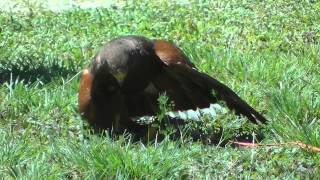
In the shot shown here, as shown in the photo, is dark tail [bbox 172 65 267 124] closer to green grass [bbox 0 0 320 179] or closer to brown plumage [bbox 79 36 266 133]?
brown plumage [bbox 79 36 266 133]

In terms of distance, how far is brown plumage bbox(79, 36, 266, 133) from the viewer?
19.1 feet

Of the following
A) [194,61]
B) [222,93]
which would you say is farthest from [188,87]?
[194,61]

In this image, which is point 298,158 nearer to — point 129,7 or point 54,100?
point 54,100

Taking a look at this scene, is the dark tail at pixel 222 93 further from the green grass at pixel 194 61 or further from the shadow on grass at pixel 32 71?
the shadow on grass at pixel 32 71

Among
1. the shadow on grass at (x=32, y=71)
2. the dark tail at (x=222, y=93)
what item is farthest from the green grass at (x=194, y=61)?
the dark tail at (x=222, y=93)

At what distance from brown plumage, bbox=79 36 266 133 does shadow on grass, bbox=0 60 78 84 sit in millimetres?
1039

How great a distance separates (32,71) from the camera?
7254mm

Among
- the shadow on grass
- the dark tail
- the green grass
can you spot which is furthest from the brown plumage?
the shadow on grass

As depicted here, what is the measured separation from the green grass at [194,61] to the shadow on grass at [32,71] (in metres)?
0.01

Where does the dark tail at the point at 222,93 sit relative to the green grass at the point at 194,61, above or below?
above

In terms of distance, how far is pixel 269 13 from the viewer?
390 inches

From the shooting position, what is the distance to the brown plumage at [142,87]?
583 cm

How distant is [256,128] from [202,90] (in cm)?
46

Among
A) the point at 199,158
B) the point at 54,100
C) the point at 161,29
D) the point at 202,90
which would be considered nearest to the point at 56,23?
the point at 161,29
